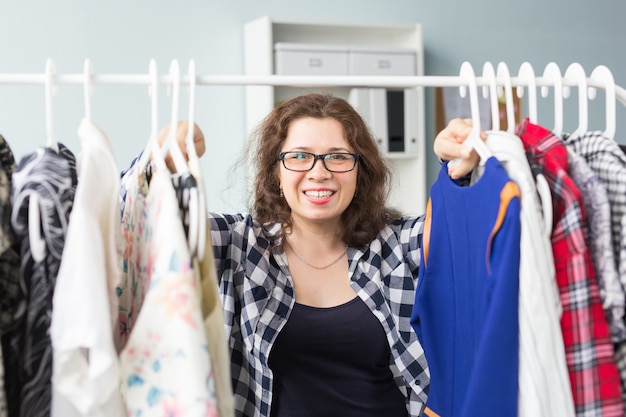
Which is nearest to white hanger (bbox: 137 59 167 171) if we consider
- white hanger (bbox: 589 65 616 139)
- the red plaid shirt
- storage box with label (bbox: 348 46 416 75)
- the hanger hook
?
the hanger hook

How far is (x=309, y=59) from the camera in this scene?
3.50 m

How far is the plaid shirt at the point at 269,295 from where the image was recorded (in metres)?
1.58

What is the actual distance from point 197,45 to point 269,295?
2.28 meters

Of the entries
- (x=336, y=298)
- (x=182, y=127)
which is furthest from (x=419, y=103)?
(x=182, y=127)

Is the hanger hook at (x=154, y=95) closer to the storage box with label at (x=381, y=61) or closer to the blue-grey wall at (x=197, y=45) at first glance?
the blue-grey wall at (x=197, y=45)

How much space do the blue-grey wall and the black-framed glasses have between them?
1820mm

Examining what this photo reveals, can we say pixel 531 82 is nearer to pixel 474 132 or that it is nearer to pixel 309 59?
pixel 474 132

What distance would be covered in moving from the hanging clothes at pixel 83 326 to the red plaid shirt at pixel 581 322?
66cm

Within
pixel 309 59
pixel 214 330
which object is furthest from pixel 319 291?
pixel 309 59

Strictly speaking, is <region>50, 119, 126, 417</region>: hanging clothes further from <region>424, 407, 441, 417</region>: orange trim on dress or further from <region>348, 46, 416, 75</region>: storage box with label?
<region>348, 46, 416, 75</region>: storage box with label

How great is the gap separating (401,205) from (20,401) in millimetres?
2994

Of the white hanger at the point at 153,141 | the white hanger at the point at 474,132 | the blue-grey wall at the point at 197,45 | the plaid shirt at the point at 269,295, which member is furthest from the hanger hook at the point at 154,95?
the blue-grey wall at the point at 197,45

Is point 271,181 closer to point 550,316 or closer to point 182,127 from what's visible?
point 182,127

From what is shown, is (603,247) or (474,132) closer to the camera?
(603,247)
